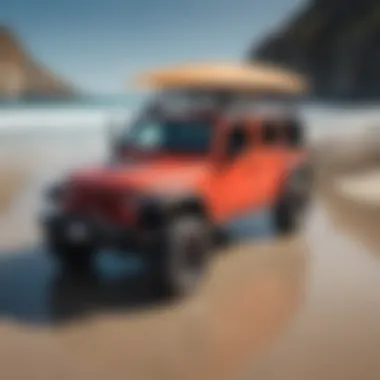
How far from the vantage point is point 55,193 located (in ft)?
5.99

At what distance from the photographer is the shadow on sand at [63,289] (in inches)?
72.4

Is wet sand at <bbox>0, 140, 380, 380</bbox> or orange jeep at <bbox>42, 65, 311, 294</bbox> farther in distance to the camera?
orange jeep at <bbox>42, 65, 311, 294</bbox>

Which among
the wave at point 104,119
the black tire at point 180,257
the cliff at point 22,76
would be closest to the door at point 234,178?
the black tire at point 180,257

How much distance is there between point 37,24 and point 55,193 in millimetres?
462

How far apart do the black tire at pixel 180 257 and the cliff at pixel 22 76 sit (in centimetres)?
52

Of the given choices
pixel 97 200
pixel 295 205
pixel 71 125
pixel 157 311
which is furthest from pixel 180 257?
pixel 71 125

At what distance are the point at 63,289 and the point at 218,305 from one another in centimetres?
46

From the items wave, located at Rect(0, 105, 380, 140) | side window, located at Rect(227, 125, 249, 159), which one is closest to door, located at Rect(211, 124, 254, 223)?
side window, located at Rect(227, 125, 249, 159)

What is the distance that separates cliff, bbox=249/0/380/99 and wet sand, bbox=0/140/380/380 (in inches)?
11.0

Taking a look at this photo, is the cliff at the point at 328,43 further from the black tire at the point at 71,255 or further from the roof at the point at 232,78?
the black tire at the point at 71,255

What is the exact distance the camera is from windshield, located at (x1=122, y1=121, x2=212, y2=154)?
6.18ft

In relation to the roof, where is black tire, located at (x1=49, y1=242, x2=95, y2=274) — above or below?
below

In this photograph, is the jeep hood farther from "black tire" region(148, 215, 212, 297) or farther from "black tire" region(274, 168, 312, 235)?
"black tire" region(274, 168, 312, 235)

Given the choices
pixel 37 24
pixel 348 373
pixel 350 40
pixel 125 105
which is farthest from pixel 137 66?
pixel 348 373
